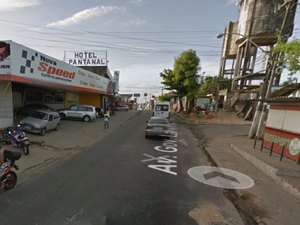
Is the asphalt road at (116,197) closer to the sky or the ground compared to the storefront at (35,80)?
closer to the ground

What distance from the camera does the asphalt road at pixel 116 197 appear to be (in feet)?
15.5

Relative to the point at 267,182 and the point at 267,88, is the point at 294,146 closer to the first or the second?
the point at 267,182

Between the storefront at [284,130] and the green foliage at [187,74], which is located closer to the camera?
the storefront at [284,130]

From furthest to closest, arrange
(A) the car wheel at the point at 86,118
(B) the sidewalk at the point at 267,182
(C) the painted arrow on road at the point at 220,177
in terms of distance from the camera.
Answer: (A) the car wheel at the point at 86,118 < (C) the painted arrow on road at the point at 220,177 < (B) the sidewalk at the point at 267,182

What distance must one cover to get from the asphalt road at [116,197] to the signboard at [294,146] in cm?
445

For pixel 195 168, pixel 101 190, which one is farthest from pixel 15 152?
pixel 195 168

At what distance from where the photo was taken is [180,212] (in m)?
5.11

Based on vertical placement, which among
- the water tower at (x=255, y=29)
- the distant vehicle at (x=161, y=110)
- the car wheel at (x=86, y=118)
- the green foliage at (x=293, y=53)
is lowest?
the car wheel at (x=86, y=118)

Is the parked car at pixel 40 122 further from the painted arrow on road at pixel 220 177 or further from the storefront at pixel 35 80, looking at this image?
the painted arrow on road at pixel 220 177

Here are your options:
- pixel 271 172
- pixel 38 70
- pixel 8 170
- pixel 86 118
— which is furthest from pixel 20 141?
pixel 86 118

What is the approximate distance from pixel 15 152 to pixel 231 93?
33272 millimetres

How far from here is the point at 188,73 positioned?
114 ft

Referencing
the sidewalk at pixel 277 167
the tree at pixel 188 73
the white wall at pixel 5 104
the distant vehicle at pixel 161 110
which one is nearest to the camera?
the sidewalk at pixel 277 167

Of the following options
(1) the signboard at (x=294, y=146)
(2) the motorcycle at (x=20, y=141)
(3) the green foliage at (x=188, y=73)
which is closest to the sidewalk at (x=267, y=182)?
(1) the signboard at (x=294, y=146)
